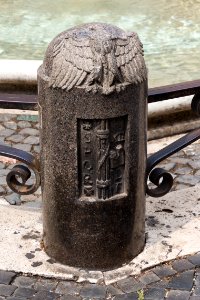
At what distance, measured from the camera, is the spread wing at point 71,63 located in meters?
4.39

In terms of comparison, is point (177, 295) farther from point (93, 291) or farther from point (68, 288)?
point (68, 288)

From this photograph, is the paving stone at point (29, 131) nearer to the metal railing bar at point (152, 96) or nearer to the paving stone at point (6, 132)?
the paving stone at point (6, 132)

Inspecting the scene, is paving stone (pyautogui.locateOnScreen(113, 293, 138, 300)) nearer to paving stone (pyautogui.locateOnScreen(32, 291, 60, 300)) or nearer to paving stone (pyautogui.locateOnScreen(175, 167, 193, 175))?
paving stone (pyautogui.locateOnScreen(32, 291, 60, 300))

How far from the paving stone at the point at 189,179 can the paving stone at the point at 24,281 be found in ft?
6.01

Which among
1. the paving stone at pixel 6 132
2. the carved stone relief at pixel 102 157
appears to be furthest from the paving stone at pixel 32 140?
the carved stone relief at pixel 102 157

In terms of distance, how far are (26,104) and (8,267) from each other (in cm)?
103

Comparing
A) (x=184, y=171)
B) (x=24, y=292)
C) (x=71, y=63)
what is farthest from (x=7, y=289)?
(x=184, y=171)

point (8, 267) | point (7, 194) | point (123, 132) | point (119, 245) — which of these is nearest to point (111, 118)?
point (123, 132)

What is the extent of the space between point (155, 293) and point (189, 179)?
1746 mm

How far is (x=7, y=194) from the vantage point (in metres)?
6.10

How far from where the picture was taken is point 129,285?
15.8ft

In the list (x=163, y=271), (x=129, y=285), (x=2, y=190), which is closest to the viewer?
(x=129, y=285)

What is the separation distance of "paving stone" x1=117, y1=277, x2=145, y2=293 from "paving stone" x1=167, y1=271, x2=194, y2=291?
183 mm

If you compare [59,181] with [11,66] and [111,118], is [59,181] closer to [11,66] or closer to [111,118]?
[111,118]
